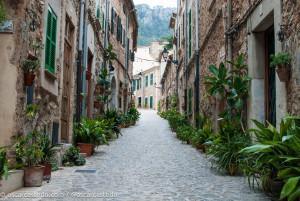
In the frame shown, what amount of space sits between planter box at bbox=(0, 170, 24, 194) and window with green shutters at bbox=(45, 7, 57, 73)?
7.47 feet

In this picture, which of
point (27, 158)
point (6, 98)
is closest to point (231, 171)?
point (27, 158)

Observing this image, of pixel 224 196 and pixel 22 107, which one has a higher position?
pixel 22 107

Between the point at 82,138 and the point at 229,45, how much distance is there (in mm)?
4106

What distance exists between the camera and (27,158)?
5434 mm

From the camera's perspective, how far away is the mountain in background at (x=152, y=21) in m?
85.6

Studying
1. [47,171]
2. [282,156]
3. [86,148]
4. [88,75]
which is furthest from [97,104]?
[282,156]

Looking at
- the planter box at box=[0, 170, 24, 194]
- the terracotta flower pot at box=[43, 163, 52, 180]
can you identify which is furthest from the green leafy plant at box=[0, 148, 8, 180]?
the terracotta flower pot at box=[43, 163, 52, 180]

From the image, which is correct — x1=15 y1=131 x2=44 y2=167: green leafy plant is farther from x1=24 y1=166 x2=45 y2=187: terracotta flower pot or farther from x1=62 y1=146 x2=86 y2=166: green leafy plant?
x1=62 y1=146 x2=86 y2=166: green leafy plant

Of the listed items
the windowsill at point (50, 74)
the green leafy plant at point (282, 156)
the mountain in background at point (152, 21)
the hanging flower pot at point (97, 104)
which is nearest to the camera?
the green leafy plant at point (282, 156)

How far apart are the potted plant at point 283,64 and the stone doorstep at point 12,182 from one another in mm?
3730

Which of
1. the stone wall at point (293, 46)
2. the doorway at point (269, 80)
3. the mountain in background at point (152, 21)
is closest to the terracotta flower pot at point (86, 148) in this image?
the doorway at point (269, 80)

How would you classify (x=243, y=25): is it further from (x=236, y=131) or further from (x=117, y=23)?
(x=117, y=23)

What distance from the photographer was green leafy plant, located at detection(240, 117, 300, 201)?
12.2ft

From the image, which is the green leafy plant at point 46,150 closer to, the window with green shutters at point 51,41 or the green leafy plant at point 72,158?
the window with green shutters at point 51,41
